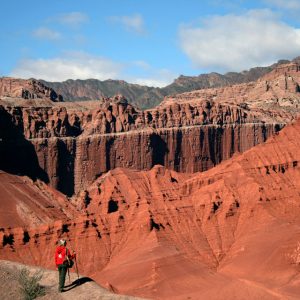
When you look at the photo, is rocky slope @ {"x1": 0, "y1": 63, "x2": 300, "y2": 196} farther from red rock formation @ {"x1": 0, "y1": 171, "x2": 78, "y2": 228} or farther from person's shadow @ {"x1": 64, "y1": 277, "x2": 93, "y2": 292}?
person's shadow @ {"x1": 64, "y1": 277, "x2": 93, "y2": 292}

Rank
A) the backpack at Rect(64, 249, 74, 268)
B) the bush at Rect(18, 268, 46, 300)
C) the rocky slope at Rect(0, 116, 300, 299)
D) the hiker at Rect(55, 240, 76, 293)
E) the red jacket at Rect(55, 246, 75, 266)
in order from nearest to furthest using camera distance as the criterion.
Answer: the bush at Rect(18, 268, 46, 300), the hiker at Rect(55, 240, 76, 293), the backpack at Rect(64, 249, 74, 268), the red jacket at Rect(55, 246, 75, 266), the rocky slope at Rect(0, 116, 300, 299)

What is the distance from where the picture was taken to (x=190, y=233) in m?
72.9

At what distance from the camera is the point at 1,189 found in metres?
76.7

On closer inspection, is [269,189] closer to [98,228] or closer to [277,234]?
[277,234]

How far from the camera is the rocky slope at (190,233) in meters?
58.3

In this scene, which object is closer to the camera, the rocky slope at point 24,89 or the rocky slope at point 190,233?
the rocky slope at point 190,233

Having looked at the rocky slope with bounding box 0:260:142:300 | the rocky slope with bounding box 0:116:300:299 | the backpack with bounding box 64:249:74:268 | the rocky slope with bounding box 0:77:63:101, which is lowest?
the rocky slope with bounding box 0:116:300:299

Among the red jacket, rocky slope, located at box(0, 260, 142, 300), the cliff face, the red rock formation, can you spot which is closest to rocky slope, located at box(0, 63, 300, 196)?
the cliff face

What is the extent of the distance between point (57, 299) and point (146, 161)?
7120 centimetres

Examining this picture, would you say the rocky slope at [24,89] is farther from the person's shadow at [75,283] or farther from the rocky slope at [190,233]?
the person's shadow at [75,283]

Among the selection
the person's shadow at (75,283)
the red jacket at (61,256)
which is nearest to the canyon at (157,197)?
the person's shadow at (75,283)

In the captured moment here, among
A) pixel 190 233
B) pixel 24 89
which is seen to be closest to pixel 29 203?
pixel 190 233

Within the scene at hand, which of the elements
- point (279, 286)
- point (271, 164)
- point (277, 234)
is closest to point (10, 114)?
point (271, 164)

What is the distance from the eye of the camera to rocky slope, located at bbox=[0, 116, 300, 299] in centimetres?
5830
